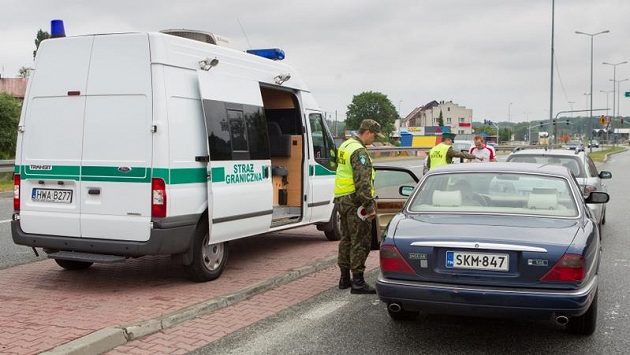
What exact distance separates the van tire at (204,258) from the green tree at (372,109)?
120305 mm

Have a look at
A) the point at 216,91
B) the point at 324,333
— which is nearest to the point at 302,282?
the point at 324,333

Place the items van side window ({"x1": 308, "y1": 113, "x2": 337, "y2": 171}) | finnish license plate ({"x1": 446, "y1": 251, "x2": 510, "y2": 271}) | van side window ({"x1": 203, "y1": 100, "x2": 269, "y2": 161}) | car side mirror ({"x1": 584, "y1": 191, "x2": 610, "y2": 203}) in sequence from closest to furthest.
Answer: finnish license plate ({"x1": 446, "y1": 251, "x2": 510, "y2": 271}) → van side window ({"x1": 203, "y1": 100, "x2": 269, "y2": 161}) → car side mirror ({"x1": 584, "y1": 191, "x2": 610, "y2": 203}) → van side window ({"x1": 308, "y1": 113, "x2": 337, "y2": 171})

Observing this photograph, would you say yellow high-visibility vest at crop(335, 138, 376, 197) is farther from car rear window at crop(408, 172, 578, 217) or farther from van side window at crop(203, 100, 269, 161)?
Result: van side window at crop(203, 100, 269, 161)

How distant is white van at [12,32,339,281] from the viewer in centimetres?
620

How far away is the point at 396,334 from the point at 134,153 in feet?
9.86

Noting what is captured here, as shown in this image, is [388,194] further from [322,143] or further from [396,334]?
[396,334]

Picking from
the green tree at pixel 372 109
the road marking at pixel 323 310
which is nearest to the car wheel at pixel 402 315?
the road marking at pixel 323 310

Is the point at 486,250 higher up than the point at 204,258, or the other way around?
the point at 486,250

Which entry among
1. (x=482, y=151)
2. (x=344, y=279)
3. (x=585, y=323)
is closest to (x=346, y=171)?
(x=344, y=279)

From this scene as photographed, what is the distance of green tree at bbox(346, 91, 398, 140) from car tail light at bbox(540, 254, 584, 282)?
402ft

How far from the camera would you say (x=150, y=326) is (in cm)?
508

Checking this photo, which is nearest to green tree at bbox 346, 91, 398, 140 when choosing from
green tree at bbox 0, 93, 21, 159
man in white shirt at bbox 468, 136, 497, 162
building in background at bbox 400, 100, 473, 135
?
building in background at bbox 400, 100, 473, 135

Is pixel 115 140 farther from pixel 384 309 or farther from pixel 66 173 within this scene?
pixel 384 309

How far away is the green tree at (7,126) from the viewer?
98.3 ft
